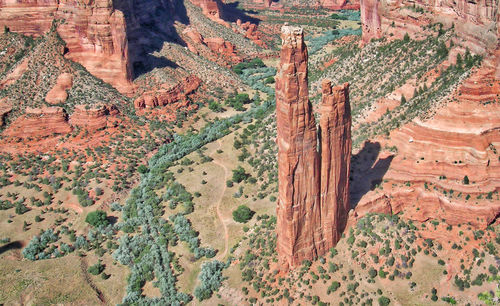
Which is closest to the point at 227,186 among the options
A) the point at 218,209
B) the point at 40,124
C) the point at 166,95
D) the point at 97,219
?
the point at 218,209

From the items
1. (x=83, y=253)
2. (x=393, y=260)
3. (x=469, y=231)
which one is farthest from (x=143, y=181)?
(x=469, y=231)

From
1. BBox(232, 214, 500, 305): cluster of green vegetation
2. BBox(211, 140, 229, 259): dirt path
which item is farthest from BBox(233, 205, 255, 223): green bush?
BBox(232, 214, 500, 305): cluster of green vegetation

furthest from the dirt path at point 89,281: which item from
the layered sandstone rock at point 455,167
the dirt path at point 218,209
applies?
the layered sandstone rock at point 455,167

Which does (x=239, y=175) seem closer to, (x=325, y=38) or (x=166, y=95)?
(x=166, y=95)

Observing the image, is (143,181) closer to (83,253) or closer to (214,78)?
(83,253)

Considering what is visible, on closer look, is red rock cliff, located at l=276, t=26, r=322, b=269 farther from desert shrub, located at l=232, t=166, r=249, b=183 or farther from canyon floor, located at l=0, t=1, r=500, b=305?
desert shrub, located at l=232, t=166, r=249, b=183

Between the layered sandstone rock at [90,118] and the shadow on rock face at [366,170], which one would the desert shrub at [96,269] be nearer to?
the shadow on rock face at [366,170]
